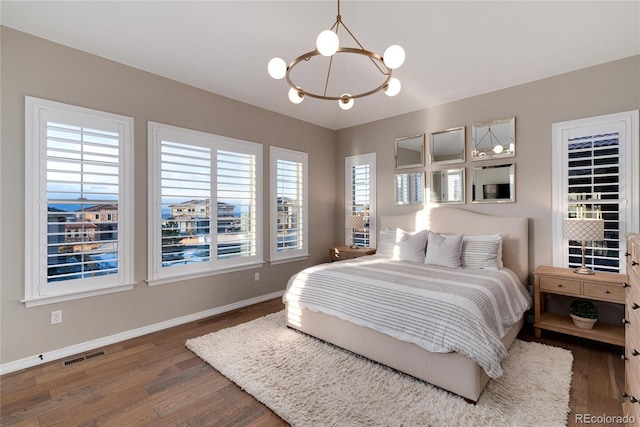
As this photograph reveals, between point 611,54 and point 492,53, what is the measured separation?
119cm

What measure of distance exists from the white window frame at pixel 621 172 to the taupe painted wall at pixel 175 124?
82 millimetres

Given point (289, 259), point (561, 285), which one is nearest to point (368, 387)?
point (561, 285)

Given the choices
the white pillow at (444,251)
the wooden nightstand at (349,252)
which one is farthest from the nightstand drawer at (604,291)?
the wooden nightstand at (349,252)

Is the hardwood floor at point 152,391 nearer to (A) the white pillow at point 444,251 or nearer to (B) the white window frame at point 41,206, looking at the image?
(B) the white window frame at point 41,206

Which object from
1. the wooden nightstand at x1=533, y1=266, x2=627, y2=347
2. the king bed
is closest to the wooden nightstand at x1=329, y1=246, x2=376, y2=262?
the king bed

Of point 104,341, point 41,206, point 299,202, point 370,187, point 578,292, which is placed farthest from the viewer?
point 370,187

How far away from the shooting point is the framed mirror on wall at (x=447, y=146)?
4.11 metres

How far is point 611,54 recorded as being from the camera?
296 centimetres

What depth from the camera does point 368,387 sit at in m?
2.25

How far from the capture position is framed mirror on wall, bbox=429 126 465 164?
411 cm

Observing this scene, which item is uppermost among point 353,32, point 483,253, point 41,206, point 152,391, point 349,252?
point 353,32

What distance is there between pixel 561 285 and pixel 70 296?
475cm

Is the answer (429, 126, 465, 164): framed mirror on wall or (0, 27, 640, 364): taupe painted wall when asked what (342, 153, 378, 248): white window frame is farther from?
(429, 126, 465, 164): framed mirror on wall

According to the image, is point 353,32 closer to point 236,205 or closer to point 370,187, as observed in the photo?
point 236,205
